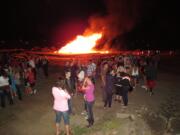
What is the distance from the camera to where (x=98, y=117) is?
11695 mm

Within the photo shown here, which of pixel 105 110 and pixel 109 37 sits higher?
pixel 109 37

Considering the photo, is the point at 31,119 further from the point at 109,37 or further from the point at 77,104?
the point at 109,37

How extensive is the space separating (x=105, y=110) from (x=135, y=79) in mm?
5153

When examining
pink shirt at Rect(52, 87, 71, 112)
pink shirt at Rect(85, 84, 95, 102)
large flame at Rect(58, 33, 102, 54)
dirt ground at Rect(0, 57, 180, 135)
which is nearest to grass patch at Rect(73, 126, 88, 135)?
dirt ground at Rect(0, 57, 180, 135)

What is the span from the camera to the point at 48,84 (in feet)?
61.4

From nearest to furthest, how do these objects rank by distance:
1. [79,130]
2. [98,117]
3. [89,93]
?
[89,93], [79,130], [98,117]

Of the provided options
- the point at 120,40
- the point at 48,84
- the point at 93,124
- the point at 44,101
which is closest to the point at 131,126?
the point at 93,124

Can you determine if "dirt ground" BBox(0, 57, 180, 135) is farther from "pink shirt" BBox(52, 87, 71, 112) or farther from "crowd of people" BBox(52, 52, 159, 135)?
"pink shirt" BBox(52, 87, 71, 112)

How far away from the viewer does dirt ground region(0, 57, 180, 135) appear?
10250 mm

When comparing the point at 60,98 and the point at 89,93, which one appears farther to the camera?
the point at 89,93

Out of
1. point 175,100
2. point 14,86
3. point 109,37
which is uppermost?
point 109,37

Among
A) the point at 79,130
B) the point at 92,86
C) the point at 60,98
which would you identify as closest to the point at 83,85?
the point at 92,86

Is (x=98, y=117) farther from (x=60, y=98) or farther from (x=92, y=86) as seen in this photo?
(x=60, y=98)

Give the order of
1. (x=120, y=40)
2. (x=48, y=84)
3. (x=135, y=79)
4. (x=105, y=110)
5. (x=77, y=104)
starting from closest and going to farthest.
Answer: (x=105, y=110)
(x=77, y=104)
(x=135, y=79)
(x=48, y=84)
(x=120, y=40)
